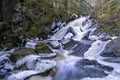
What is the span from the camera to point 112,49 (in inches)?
536

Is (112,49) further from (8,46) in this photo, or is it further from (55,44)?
(8,46)

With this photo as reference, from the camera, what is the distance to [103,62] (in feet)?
39.8

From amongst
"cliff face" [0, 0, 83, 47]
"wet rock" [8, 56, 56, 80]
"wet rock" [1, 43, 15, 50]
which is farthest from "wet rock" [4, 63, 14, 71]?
"cliff face" [0, 0, 83, 47]

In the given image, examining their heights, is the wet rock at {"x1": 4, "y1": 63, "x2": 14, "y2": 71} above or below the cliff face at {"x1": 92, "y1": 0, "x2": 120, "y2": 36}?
below

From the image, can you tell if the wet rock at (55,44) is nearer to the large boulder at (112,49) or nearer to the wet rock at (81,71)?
the large boulder at (112,49)

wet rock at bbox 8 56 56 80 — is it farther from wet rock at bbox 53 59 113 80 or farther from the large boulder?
the large boulder

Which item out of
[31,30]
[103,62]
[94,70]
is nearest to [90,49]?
[103,62]

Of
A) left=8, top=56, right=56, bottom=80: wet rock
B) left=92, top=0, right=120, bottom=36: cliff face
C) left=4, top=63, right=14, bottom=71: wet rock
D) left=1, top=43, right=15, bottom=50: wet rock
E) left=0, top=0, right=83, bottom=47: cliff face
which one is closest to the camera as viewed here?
left=8, top=56, right=56, bottom=80: wet rock

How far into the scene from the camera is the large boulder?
43.6ft

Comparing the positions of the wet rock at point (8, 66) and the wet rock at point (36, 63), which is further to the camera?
the wet rock at point (8, 66)

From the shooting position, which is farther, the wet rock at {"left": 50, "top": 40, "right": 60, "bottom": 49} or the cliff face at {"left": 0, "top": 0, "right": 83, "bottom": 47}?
the cliff face at {"left": 0, "top": 0, "right": 83, "bottom": 47}

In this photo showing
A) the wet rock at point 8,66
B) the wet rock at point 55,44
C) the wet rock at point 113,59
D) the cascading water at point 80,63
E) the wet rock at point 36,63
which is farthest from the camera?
the wet rock at point 55,44

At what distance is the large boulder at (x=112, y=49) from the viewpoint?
13297mm

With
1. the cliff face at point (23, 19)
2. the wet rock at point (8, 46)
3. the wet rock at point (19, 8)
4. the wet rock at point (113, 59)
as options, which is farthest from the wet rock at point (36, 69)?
the wet rock at point (19, 8)
